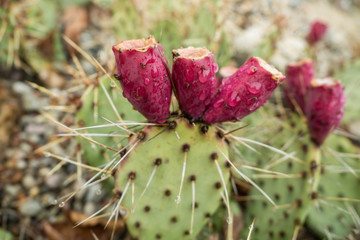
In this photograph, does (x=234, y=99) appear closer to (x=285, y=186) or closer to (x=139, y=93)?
(x=139, y=93)

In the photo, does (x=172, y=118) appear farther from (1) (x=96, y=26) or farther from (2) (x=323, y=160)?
(1) (x=96, y=26)

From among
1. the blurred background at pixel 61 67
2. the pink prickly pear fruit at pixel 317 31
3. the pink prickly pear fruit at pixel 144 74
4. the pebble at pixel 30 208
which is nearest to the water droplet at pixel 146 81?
the pink prickly pear fruit at pixel 144 74

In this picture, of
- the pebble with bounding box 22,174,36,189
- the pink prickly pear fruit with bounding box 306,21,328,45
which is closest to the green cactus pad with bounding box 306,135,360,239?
the pink prickly pear fruit with bounding box 306,21,328,45

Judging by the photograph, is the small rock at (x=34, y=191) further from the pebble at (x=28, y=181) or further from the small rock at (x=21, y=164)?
the small rock at (x=21, y=164)

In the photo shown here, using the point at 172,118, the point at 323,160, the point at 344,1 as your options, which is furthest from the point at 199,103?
the point at 344,1

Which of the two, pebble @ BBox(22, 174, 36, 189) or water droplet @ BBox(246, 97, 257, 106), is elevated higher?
water droplet @ BBox(246, 97, 257, 106)

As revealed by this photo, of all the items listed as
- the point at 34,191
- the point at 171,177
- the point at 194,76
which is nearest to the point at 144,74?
the point at 194,76

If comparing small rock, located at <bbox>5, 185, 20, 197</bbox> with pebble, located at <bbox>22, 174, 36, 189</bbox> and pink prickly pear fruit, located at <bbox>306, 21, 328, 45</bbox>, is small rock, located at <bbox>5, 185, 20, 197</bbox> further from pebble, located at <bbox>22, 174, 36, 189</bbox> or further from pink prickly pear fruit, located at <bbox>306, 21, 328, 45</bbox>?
pink prickly pear fruit, located at <bbox>306, 21, 328, 45</bbox>
